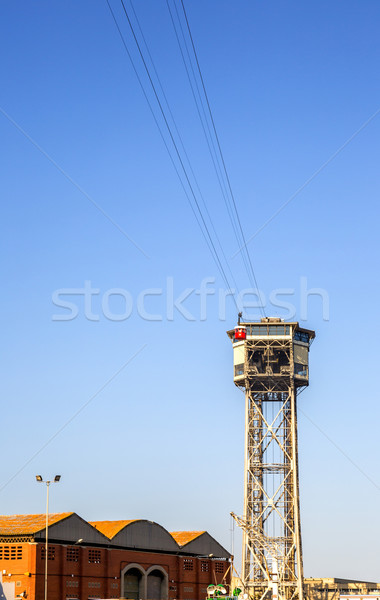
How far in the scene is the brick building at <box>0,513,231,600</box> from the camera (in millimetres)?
101312

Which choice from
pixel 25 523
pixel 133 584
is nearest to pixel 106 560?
pixel 133 584

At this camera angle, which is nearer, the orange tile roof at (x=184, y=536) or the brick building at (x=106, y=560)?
the brick building at (x=106, y=560)

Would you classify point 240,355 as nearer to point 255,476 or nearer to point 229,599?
point 255,476

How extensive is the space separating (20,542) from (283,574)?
7494cm

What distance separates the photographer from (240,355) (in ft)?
578

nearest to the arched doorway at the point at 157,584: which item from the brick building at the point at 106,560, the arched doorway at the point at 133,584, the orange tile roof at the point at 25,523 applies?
the brick building at the point at 106,560

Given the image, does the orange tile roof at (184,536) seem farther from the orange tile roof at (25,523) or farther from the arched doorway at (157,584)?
the orange tile roof at (25,523)

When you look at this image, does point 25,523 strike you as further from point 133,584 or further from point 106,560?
point 133,584

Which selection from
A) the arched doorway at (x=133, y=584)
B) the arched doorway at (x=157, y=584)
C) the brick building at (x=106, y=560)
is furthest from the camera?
the arched doorway at (x=157, y=584)

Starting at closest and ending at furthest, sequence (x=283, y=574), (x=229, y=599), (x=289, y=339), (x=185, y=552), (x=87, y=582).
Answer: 1. (x=87, y=582)
2. (x=229, y=599)
3. (x=185, y=552)
4. (x=283, y=574)
5. (x=289, y=339)

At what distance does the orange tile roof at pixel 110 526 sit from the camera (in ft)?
380

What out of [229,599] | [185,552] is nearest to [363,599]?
[229,599]

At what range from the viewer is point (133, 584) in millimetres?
117500

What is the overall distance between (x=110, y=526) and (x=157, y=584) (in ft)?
35.5
